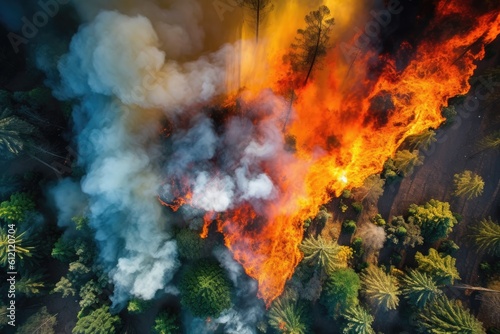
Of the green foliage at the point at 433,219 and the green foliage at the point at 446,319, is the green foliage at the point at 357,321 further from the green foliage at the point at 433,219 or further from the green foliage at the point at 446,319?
the green foliage at the point at 433,219

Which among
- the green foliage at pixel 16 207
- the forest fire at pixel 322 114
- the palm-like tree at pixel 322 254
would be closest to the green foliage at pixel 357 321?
the palm-like tree at pixel 322 254

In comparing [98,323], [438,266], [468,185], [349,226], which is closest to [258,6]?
[349,226]

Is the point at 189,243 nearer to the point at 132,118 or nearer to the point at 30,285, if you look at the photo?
the point at 132,118

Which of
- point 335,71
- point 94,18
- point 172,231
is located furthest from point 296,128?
point 94,18

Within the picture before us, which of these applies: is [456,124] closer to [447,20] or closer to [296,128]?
[447,20]

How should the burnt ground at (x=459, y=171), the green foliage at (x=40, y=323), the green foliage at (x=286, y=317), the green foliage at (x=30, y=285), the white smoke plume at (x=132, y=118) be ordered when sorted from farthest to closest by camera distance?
the burnt ground at (x=459, y=171), the green foliage at (x=40, y=323), the green foliage at (x=30, y=285), the green foliage at (x=286, y=317), the white smoke plume at (x=132, y=118)
